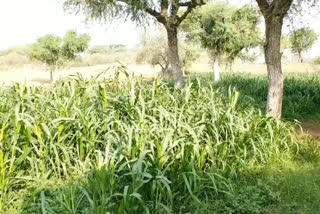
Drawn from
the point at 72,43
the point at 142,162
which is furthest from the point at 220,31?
the point at 142,162

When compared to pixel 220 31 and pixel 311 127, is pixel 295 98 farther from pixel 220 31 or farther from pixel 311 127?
pixel 220 31

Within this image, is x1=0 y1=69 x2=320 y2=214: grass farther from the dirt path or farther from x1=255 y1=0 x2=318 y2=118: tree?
the dirt path

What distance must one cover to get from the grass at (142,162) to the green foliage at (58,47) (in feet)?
112

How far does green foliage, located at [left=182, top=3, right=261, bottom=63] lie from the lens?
23.9 m

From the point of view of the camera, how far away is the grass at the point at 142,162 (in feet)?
10.0

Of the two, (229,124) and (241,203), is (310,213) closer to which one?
(241,203)

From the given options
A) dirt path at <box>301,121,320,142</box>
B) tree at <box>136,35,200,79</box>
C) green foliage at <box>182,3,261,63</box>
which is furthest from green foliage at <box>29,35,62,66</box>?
dirt path at <box>301,121,320,142</box>

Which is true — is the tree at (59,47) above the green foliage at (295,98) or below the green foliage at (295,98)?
above

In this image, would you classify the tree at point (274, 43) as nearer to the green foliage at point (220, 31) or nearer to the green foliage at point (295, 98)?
the green foliage at point (295, 98)

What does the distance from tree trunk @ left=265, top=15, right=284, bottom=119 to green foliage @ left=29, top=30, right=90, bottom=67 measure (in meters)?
32.9

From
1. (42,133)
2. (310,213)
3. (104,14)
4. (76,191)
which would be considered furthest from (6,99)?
(104,14)

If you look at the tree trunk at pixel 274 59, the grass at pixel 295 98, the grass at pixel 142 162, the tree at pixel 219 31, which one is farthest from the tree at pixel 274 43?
the tree at pixel 219 31

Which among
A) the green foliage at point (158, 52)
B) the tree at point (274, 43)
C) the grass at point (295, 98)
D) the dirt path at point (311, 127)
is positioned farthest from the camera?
the green foliage at point (158, 52)

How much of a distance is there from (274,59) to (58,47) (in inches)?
1340
